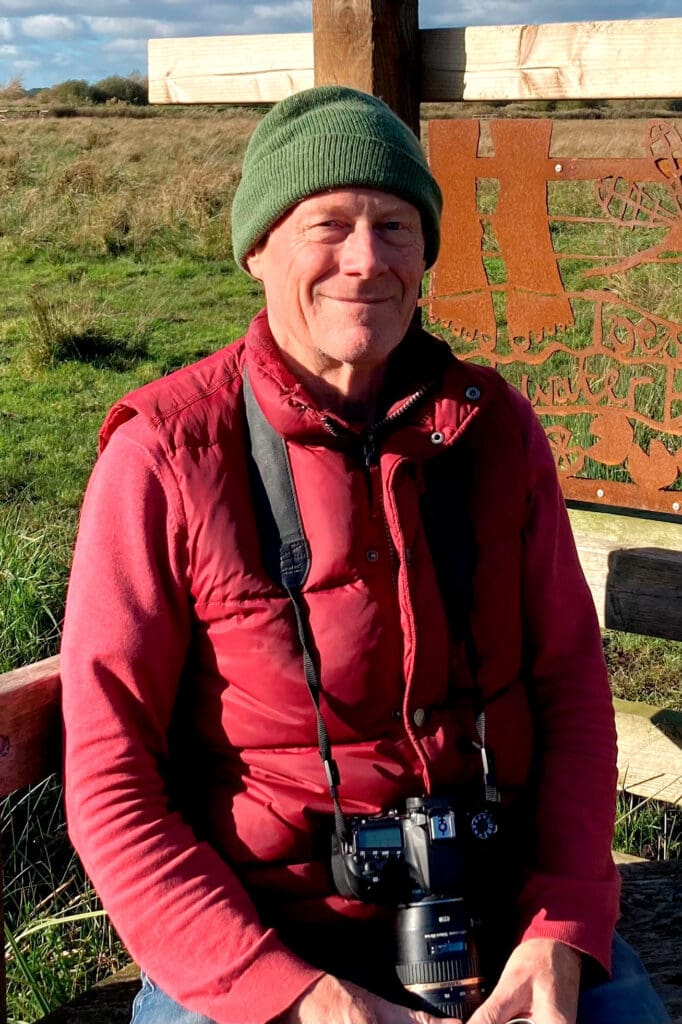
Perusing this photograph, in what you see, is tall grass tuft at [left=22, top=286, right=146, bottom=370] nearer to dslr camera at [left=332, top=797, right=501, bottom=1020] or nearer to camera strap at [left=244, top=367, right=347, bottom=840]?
camera strap at [left=244, top=367, right=347, bottom=840]

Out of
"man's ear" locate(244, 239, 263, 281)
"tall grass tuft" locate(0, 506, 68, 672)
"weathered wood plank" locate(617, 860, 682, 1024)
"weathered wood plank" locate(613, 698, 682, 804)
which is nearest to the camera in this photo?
"man's ear" locate(244, 239, 263, 281)

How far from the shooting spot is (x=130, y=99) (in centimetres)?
3878

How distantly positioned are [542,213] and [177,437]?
4.38ft

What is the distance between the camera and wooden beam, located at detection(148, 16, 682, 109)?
246cm

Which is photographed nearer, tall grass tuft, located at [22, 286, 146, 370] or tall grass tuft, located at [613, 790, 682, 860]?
tall grass tuft, located at [613, 790, 682, 860]

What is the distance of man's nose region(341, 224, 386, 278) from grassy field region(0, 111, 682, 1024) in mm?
1060

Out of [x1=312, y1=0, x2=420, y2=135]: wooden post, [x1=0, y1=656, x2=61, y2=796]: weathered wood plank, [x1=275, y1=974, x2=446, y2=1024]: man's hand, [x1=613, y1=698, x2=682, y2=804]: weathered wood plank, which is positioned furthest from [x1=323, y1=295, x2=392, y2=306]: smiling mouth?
[x1=613, y1=698, x2=682, y2=804]: weathered wood plank

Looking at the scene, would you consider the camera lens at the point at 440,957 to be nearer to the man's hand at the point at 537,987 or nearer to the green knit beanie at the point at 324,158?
the man's hand at the point at 537,987

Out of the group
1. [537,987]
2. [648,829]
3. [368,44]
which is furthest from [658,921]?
[368,44]

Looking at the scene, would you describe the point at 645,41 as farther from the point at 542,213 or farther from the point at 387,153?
the point at 387,153

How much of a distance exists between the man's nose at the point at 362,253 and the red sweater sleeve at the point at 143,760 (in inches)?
16.5

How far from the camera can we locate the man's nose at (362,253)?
1865mm

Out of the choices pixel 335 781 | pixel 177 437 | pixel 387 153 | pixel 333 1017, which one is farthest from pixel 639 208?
pixel 333 1017

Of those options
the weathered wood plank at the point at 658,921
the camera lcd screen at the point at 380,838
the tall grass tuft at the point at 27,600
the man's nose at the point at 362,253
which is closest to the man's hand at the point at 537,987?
the camera lcd screen at the point at 380,838
